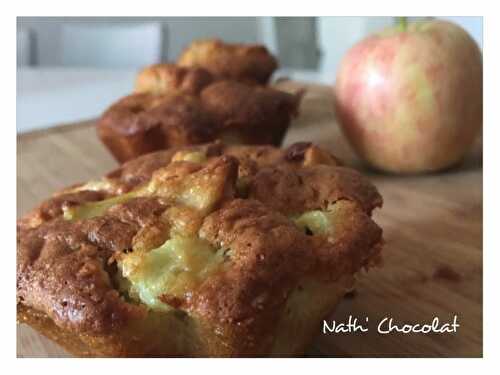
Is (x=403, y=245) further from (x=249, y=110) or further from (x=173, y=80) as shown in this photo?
(x=173, y=80)

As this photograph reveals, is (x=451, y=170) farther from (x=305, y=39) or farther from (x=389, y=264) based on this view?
(x=305, y=39)

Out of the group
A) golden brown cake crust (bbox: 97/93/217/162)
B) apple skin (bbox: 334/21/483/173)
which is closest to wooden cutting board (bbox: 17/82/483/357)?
apple skin (bbox: 334/21/483/173)

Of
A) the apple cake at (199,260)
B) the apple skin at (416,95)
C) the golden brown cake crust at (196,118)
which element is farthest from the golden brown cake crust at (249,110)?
the apple cake at (199,260)

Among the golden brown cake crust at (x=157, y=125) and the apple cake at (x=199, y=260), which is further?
the golden brown cake crust at (x=157, y=125)

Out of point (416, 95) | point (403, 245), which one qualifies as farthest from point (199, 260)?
point (416, 95)

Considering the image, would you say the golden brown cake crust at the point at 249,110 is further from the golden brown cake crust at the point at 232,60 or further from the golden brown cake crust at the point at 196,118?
the golden brown cake crust at the point at 232,60

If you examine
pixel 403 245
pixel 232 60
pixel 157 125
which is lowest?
pixel 403 245
